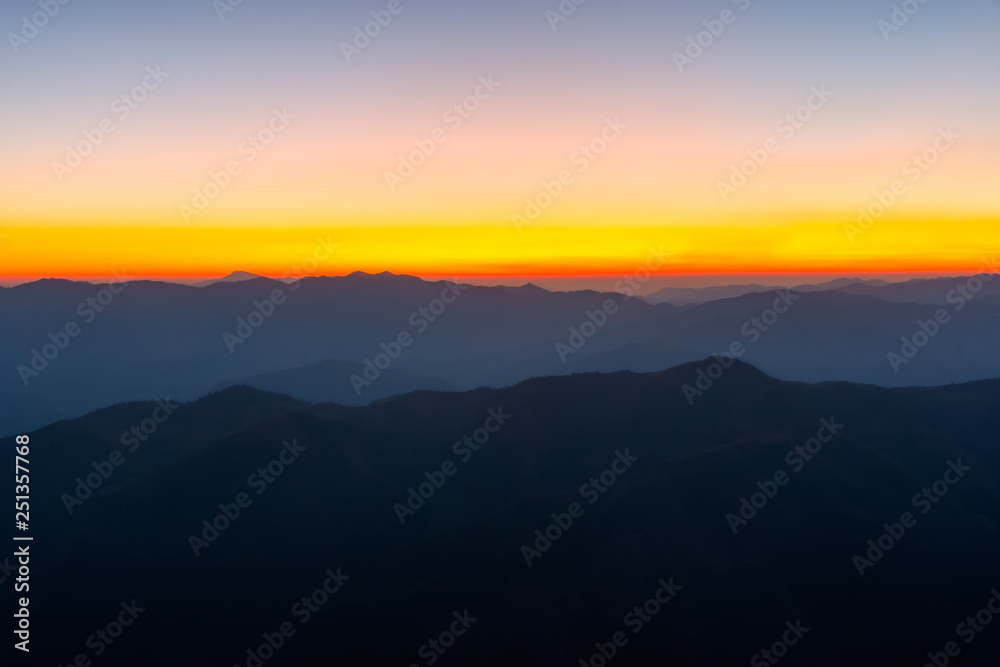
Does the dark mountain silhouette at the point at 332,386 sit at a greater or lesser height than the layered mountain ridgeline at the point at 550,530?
greater

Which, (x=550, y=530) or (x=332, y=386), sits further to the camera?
(x=332, y=386)

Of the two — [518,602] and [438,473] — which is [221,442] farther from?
[518,602]

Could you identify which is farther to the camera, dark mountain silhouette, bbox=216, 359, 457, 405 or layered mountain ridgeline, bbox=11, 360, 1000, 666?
dark mountain silhouette, bbox=216, 359, 457, 405

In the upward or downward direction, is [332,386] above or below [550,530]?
above

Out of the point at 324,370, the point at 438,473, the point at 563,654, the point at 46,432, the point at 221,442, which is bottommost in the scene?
the point at 563,654

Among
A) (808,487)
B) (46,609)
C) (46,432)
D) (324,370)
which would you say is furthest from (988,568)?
(324,370)

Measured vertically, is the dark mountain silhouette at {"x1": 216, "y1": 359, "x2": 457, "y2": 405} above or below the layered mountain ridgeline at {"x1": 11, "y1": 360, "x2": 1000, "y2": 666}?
above

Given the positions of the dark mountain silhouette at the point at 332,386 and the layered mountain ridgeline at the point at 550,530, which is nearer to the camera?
the layered mountain ridgeline at the point at 550,530

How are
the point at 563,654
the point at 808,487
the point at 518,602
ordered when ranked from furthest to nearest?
1. the point at 808,487
2. the point at 518,602
3. the point at 563,654
